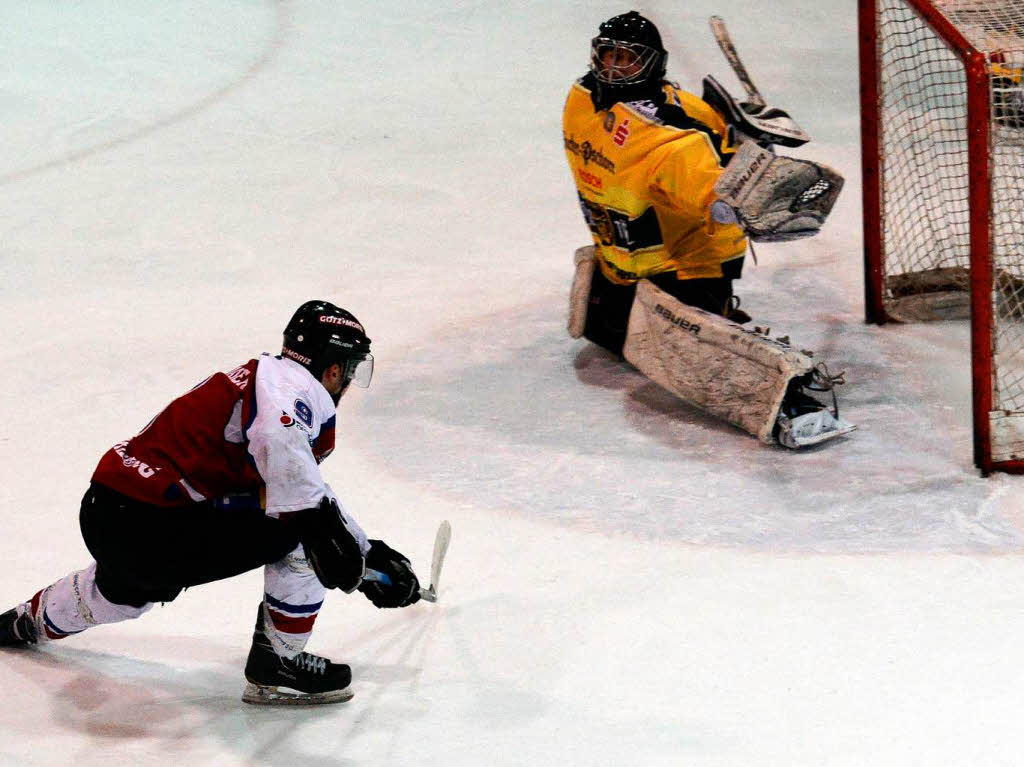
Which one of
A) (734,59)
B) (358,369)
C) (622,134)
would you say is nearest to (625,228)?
(622,134)

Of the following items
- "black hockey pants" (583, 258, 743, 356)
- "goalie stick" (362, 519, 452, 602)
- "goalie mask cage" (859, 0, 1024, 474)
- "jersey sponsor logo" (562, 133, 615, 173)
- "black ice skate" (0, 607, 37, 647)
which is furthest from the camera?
"black hockey pants" (583, 258, 743, 356)

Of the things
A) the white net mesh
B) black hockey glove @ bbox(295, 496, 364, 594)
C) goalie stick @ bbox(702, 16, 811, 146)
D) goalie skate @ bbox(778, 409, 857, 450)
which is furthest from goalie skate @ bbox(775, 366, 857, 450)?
black hockey glove @ bbox(295, 496, 364, 594)

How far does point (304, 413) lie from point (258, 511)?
0.92 ft

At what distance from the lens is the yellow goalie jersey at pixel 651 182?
13.5 feet

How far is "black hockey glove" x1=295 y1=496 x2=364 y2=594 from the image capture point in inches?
105

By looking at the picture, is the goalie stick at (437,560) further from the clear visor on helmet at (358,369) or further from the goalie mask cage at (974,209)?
the goalie mask cage at (974,209)

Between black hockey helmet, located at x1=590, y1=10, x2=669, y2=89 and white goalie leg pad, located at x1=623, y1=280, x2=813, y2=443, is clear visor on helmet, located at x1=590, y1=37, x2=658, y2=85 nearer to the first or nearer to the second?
black hockey helmet, located at x1=590, y1=10, x2=669, y2=89

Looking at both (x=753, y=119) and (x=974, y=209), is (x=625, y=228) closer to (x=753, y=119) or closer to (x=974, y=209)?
(x=753, y=119)

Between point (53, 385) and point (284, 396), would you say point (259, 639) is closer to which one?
point (284, 396)

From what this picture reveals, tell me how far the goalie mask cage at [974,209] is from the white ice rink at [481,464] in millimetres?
134

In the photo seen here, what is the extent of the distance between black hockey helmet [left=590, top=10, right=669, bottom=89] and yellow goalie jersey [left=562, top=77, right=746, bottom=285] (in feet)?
0.24

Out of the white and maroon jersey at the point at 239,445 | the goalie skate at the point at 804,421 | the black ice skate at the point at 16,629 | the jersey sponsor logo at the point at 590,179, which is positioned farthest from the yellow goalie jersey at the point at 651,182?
the black ice skate at the point at 16,629

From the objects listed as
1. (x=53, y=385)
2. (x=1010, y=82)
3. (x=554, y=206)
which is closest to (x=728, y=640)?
(x=1010, y=82)

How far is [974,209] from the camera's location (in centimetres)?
375
